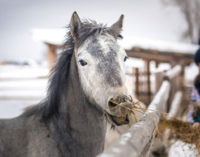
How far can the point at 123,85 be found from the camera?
5.01ft

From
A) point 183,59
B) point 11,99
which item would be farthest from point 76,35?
point 183,59

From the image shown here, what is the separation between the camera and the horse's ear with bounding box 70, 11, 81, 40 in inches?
71.8

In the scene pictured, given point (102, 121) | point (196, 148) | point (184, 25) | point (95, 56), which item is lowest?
point (196, 148)

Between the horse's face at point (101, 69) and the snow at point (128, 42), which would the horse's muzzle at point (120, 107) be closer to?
the horse's face at point (101, 69)

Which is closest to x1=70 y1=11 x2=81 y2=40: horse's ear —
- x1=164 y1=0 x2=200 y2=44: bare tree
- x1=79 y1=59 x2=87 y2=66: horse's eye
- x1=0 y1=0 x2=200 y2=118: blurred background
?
x1=79 y1=59 x2=87 y2=66: horse's eye

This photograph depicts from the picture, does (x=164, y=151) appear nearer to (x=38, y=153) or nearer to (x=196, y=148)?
(x=196, y=148)

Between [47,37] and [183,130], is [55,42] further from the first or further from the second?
[183,130]

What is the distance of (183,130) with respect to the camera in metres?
2.52

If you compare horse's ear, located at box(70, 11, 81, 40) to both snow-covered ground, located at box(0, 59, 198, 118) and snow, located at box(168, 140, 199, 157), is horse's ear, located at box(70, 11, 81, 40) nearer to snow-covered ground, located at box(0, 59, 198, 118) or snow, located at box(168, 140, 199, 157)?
snow, located at box(168, 140, 199, 157)

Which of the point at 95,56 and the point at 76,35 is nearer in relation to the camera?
the point at 95,56


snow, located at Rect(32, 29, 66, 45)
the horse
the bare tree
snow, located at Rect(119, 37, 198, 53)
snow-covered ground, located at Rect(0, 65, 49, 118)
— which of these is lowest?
snow-covered ground, located at Rect(0, 65, 49, 118)

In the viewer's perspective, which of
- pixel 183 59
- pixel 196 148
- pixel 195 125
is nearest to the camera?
pixel 196 148

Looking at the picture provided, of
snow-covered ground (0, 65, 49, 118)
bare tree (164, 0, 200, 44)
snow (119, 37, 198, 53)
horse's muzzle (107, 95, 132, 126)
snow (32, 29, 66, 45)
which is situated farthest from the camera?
bare tree (164, 0, 200, 44)

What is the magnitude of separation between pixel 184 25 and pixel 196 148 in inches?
649
